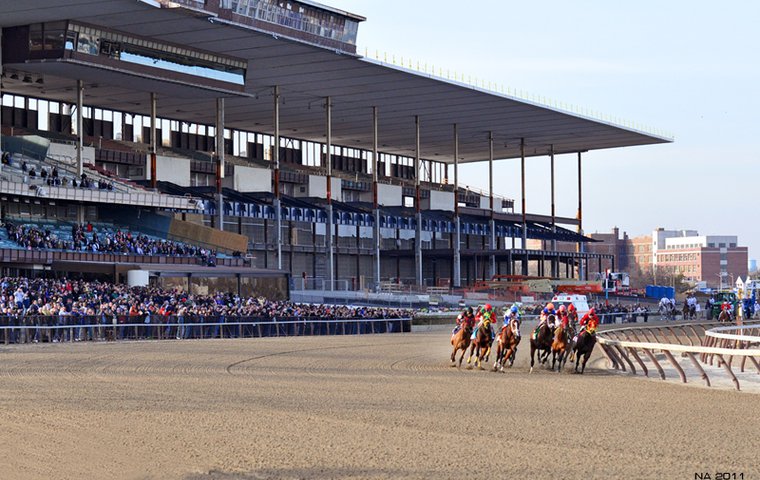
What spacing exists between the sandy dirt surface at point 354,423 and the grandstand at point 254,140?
2664 cm

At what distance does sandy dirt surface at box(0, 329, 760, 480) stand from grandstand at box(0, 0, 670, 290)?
26640 mm

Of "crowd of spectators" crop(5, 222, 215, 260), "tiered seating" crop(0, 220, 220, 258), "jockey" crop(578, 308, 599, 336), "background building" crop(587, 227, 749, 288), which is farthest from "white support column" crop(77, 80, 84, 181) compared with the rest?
"background building" crop(587, 227, 749, 288)

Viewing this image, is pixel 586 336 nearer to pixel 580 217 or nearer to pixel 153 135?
pixel 153 135

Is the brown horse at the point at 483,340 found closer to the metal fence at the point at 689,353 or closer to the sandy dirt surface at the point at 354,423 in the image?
the sandy dirt surface at the point at 354,423

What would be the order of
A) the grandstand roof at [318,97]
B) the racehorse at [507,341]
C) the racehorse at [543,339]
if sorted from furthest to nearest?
the grandstand roof at [318,97] → the racehorse at [543,339] → the racehorse at [507,341]

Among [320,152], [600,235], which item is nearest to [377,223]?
[320,152]

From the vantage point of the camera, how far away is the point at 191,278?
51.1 m

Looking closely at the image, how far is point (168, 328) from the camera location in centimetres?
3538

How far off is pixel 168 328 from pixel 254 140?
1842 inches

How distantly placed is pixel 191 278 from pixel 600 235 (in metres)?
150

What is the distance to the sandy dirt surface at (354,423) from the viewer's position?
11.3 metres

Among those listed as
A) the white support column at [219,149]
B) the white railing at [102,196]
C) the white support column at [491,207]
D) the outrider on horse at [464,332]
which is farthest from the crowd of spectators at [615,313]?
the outrider on horse at [464,332]

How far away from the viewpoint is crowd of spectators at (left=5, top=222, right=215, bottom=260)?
4716 cm

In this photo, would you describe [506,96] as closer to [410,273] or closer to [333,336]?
[410,273]
